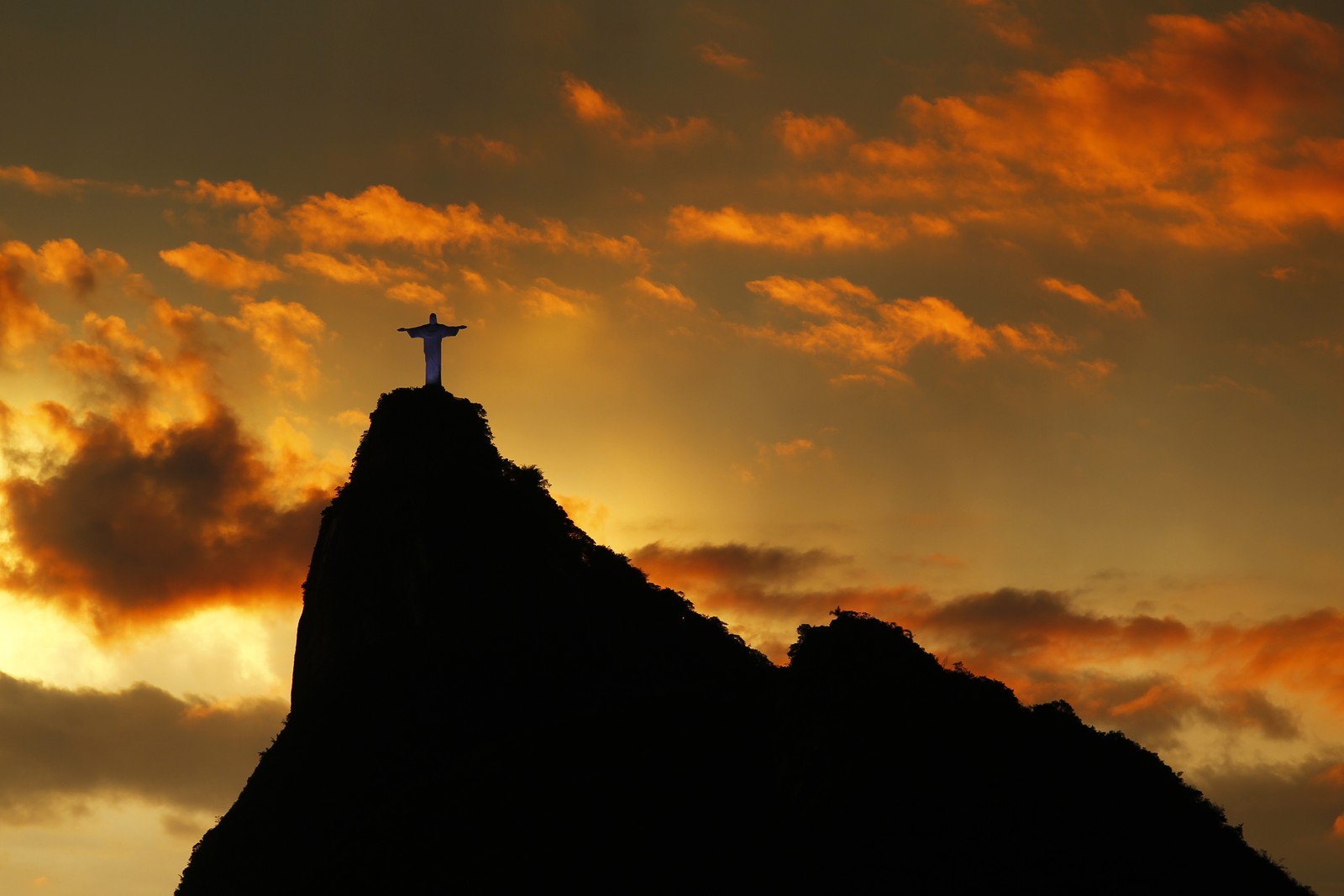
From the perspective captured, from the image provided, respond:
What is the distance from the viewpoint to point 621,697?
5806 cm

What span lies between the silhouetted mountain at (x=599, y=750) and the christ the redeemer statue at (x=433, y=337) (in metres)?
1.36

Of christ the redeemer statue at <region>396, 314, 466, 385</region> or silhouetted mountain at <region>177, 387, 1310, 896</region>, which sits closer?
silhouetted mountain at <region>177, 387, 1310, 896</region>

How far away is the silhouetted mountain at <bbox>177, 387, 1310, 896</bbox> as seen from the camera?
1770 inches

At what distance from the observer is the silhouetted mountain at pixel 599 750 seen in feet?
148

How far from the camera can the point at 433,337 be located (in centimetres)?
6419

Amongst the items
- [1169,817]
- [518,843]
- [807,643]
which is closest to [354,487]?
[518,843]

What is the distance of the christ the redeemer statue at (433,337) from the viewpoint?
63.8 m

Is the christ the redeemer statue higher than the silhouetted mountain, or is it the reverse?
the christ the redeemer statue

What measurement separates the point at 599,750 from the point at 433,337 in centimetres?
1990

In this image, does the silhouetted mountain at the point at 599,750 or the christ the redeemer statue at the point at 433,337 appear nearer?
the silhouetted mountain at the point at 599,750

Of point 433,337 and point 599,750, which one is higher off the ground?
point 433,337

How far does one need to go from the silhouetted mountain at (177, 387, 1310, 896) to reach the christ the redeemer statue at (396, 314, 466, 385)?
4.45 ft

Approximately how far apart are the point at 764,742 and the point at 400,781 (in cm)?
1389

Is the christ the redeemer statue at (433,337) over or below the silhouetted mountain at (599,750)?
over
